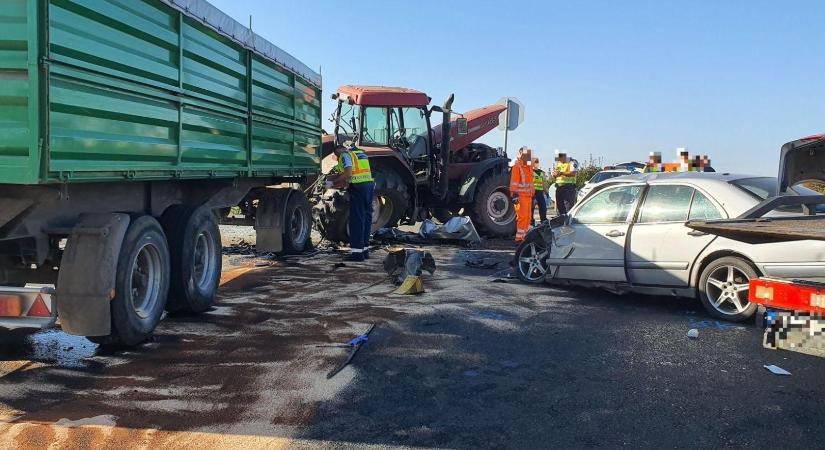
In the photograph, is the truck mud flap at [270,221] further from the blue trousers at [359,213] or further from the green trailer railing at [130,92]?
the green trailer railing at [130,92]

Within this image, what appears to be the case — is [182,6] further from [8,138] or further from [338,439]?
[338,439]

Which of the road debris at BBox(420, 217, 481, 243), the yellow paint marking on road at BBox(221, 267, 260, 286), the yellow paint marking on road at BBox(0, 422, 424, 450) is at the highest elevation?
the road debris at BBox(420, 217, 481, 243)

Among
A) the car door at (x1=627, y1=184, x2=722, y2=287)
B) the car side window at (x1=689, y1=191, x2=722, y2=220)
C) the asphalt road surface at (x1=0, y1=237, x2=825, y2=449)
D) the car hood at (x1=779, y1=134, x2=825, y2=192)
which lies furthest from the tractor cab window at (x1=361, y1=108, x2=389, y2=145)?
the car hood at (x1=779, y1=134, x2=825, y2=192)

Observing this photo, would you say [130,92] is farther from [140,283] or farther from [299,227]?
[299,227]

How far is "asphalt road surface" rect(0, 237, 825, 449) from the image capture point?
3529mm

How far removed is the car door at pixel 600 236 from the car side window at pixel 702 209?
25.3 inches

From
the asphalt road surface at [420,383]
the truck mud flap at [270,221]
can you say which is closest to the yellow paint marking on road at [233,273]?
the truck mud flap at [270,221]

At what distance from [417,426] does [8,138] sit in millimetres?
2897

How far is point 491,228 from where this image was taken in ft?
44.3

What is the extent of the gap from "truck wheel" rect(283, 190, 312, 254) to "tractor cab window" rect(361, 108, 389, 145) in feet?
6.51

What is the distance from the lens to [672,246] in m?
6.25

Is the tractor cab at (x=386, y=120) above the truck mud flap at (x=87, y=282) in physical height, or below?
above

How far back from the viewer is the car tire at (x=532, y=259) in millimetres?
7875

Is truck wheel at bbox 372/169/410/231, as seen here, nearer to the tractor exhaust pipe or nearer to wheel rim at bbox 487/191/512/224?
the tractor exhaust pipe
